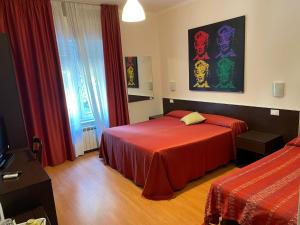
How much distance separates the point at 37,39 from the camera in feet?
10.9

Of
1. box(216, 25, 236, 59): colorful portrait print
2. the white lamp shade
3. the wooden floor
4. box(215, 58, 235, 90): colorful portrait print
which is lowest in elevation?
the wooden floor

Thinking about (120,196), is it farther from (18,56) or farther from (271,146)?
(18,56)

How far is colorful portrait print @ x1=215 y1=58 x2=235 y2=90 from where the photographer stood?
11.3ft

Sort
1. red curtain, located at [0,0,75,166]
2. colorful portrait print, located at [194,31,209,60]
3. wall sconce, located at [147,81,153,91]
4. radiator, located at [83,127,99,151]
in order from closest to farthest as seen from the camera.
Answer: red curtain, located at [0,0,75,166], colorful portrait print, located at [194,31,209,60], radiator, located at [83,127,99,151], wall sconce, located at [147,81,153,91]

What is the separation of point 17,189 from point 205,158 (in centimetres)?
210

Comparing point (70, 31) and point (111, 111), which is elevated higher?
point (70, 31)

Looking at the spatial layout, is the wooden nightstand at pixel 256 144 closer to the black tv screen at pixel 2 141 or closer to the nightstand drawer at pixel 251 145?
the nightstand drawer at pixel 251 145

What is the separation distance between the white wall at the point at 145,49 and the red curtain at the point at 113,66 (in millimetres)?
243

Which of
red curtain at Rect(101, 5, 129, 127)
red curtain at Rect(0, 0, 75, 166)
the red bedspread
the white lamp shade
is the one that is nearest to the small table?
the red bedspread

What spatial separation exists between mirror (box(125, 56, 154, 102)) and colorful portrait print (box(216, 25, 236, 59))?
1589mm

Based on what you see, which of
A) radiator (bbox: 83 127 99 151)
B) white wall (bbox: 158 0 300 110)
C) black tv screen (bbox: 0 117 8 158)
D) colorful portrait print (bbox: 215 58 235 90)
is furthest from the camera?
radiator (bbox: 83 127 99 151)

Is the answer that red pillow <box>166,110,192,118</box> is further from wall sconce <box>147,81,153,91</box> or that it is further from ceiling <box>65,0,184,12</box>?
ceiling <box>65,0,184,12</box>

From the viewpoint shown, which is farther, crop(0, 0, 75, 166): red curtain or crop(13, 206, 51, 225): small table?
crop(0, 0, 75, 166): red curtain

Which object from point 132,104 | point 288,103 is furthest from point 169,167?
point 132,104
